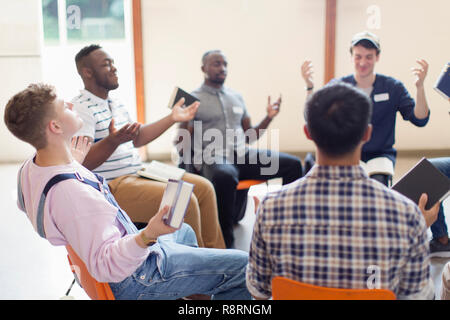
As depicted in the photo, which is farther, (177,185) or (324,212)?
(177,185)

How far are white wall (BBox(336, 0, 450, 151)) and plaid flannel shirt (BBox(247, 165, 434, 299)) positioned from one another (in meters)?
4.69

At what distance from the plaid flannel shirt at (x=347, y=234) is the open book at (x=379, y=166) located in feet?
5.68

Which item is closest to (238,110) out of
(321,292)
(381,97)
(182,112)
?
(182,112)

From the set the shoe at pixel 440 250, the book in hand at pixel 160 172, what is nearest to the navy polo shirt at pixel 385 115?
the shoe at pixel 440 250

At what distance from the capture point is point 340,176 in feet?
3.55

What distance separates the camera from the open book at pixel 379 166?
2.78 m

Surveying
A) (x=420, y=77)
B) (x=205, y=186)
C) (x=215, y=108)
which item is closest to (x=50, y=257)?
(x=205, y=186)

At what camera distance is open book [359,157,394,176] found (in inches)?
109

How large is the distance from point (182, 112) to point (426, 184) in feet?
4.87

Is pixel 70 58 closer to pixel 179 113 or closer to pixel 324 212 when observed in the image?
pixel 179 113

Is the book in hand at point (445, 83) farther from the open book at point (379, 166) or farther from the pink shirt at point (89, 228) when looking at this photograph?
the pink shirt at point (89, 228)

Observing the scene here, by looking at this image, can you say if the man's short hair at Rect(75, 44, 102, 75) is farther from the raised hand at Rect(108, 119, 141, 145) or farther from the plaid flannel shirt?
the plaid flannel shirt
